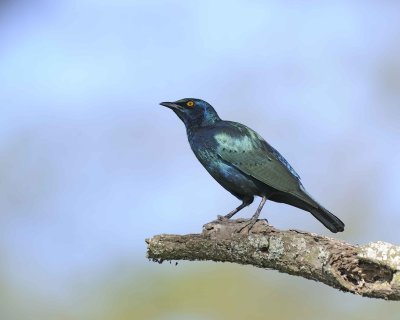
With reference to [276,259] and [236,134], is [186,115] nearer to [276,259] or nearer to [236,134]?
[236,134]

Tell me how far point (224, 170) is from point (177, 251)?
5.07 ft

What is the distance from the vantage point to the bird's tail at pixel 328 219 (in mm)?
7314

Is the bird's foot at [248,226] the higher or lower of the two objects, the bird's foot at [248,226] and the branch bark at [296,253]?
the higher

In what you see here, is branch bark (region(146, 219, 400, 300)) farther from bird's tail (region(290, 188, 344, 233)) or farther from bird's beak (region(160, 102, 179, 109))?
bird's beak (region(160, 102, 179, 109))

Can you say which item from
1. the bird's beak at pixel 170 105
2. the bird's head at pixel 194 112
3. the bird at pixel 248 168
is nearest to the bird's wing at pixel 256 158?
the bird at pixel 248 168

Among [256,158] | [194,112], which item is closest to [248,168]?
[256,158]

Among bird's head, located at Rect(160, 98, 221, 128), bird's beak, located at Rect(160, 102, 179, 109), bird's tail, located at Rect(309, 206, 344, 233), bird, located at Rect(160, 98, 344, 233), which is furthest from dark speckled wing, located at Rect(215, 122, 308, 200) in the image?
bird's beak, located at Rect(160, 102, 179, 109)

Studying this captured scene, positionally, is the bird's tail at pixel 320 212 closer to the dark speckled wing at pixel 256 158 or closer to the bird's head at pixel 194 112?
the dark speckled wing at pixel 256 158

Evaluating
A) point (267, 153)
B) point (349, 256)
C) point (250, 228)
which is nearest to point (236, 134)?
point (267, 153)

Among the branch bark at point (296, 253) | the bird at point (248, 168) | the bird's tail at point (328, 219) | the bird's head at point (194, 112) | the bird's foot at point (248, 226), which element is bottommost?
the branch bark at point (296, 253)

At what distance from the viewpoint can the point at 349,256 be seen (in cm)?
572

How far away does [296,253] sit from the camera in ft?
20.1

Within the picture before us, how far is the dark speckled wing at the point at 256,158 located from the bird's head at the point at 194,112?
0.62 meters

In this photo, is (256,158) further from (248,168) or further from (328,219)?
(328,219)
